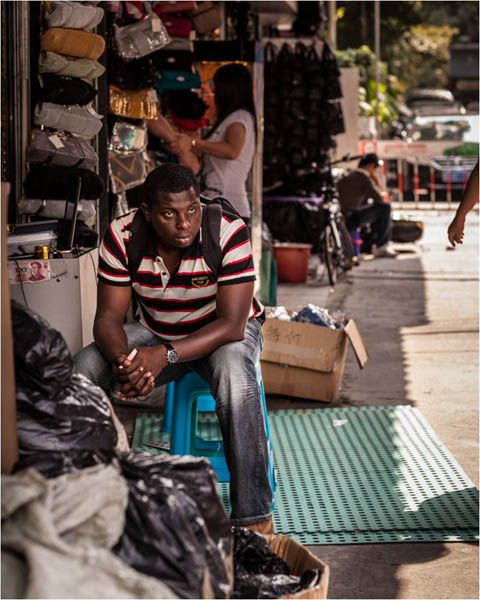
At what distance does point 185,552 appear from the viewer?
2.56m

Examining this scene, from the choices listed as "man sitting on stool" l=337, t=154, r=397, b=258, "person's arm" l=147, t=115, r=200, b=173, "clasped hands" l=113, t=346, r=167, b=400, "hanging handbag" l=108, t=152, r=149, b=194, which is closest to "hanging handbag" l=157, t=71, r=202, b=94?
"person's arm" l=147, t=115, r=200, b=173

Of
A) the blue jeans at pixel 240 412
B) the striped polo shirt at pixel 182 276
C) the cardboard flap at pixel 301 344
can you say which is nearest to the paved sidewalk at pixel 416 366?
the cardboard flap at pixel 301 344

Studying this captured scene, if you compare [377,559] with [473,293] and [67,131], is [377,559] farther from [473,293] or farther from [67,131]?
[473,293]

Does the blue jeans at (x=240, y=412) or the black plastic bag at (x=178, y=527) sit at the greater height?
the black plastic bag at (x=178, y=527)

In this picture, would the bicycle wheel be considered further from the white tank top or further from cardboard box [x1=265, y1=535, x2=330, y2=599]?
cardboard box [x1=265, y1=535, x2=330, y2=599]

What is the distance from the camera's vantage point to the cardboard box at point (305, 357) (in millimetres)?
6922

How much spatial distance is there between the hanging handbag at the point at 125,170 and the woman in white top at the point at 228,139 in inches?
20.6

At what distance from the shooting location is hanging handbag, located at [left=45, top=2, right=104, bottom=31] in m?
5.79

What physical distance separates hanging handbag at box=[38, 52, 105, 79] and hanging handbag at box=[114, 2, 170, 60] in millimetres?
680

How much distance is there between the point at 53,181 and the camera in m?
5.80

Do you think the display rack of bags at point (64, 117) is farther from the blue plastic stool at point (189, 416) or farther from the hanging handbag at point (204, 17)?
the hanging handbag at point (204, 17)

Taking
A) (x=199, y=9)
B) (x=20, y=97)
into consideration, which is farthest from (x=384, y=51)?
(x=20, y=97)

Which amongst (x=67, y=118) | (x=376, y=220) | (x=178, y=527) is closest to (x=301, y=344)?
(x=67, y=118)

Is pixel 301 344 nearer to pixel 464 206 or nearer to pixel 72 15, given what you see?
pixel 464 206
